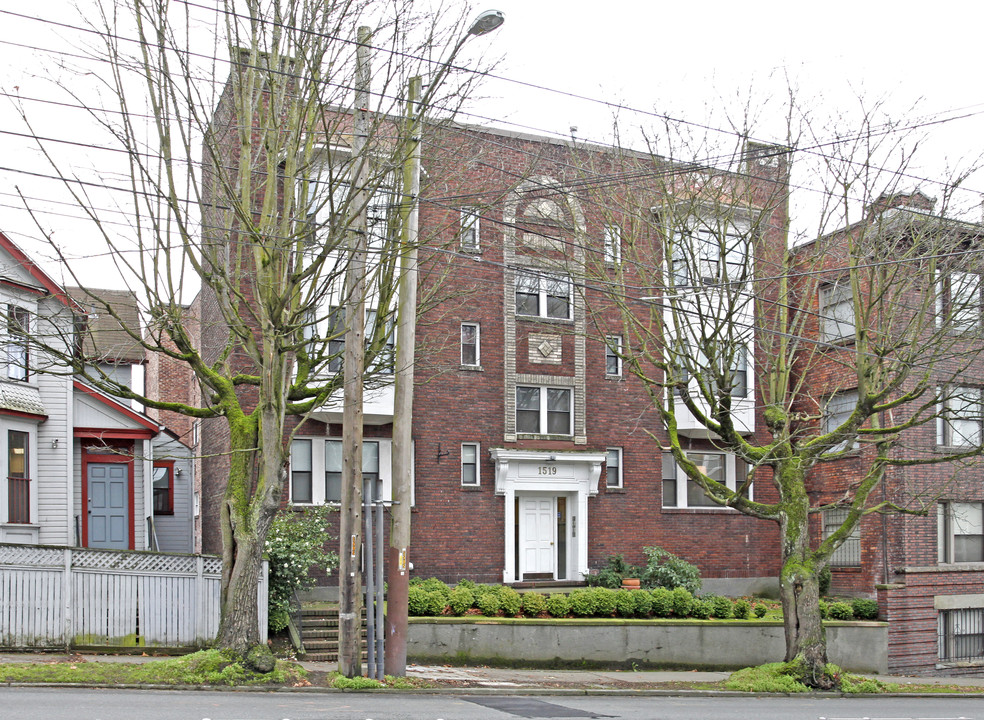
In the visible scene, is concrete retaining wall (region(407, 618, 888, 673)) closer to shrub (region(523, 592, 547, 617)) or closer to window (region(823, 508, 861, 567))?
shrub (region(523, 592, 547, 617))

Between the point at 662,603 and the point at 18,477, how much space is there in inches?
576

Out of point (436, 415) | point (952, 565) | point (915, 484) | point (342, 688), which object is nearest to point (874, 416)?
point (915, 484)

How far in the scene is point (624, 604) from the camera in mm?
20594

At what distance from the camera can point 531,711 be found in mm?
13836

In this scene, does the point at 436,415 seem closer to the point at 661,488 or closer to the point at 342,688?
the point at 661,488

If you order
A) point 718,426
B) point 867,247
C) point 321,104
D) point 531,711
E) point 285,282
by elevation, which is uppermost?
point 321,104

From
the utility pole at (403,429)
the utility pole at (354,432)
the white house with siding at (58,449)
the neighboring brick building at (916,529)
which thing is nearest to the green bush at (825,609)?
the neighboring brick building at (916,529)

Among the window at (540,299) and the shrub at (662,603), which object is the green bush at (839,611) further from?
the window at (540,299)

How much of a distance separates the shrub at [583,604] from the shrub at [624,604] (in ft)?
1.68

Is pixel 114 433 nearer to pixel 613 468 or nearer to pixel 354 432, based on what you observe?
pixel 613 468

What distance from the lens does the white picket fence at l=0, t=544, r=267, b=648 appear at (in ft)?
55.1

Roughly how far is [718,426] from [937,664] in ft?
35.6

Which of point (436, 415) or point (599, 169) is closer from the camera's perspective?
point (599, 169)

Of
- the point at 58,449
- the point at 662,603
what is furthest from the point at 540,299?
the point at 58,449
